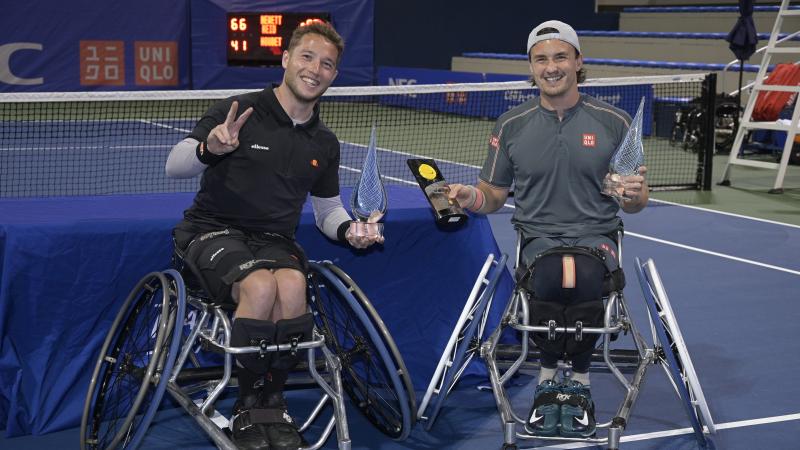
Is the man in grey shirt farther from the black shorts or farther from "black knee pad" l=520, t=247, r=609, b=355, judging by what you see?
the black shorts

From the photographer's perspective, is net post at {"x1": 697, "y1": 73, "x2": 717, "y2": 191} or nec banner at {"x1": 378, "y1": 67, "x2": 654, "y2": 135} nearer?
net post at {"x1": 697, "y1": 73, "x2": 717, "y2": 191}

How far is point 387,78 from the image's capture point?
20.8m

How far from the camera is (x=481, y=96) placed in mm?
17578

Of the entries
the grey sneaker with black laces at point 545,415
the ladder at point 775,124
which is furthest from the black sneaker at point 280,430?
the ladder at point 775,124

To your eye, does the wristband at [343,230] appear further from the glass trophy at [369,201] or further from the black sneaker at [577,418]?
the black sneaker at [577,418]

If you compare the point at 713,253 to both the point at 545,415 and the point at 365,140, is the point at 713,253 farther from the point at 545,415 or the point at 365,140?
the point at 365,140

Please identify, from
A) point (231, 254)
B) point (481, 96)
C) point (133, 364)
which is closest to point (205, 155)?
point (231, 254)

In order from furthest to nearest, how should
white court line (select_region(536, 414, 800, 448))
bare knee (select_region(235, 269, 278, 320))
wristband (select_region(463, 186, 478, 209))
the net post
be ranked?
the net post → wristband (select_region(463, 186, 478, 209)) → white court line (select_region(536, 414, 800, 448)) → bare knee (select_region(235, 269, 278, 320))

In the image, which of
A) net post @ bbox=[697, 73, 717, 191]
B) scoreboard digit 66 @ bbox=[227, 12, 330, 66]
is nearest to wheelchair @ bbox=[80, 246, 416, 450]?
net post @ bbox=[697, 73, 717, 191]

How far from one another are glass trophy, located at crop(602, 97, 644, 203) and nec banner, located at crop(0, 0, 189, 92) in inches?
640

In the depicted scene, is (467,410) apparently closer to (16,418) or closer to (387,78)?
(16,418)

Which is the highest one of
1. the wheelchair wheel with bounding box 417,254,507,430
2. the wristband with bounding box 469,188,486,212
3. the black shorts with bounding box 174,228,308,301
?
the wristband with bounding box 469,188,486,212

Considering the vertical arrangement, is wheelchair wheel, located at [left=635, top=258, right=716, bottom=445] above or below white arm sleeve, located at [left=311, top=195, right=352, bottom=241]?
below

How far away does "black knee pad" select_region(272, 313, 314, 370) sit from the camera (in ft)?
11.9
